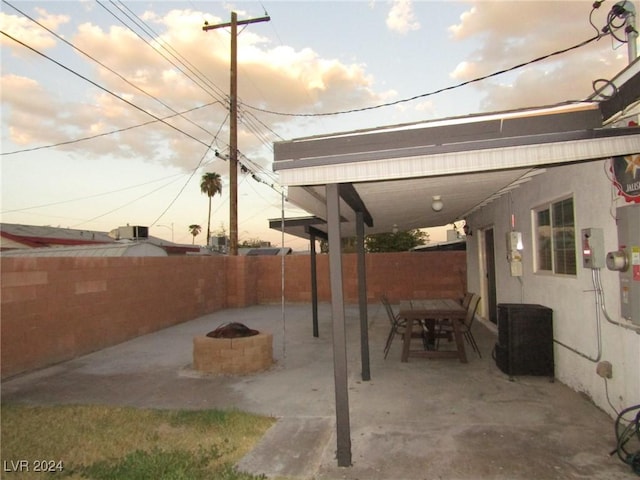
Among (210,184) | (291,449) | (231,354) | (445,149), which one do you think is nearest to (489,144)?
(445,149)

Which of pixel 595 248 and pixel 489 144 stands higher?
pixel 489 144

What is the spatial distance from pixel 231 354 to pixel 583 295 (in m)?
4.13

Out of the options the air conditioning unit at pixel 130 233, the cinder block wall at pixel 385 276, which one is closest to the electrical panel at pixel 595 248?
the cinder block wall at pixel 385 276

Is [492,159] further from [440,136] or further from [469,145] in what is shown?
[440,136]

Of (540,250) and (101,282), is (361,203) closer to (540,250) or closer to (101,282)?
(540,250)

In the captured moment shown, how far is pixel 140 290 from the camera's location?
8602 millimetres

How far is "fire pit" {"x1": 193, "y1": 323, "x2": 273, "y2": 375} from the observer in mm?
5582

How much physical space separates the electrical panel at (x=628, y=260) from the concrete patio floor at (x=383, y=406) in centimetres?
105

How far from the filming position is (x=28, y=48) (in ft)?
20.6

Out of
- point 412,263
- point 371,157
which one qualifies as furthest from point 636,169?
point 412,263

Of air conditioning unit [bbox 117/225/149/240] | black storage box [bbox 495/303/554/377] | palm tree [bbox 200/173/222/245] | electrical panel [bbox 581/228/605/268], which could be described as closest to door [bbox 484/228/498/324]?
black storage box [bbox 495/303/554/377]

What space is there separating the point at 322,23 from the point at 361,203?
4.30m

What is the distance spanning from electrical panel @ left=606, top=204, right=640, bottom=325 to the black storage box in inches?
61.1

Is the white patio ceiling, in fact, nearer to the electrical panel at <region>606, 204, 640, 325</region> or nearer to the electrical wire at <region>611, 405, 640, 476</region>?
the electrical panel at <region>606, 204, 640, 325</region>
